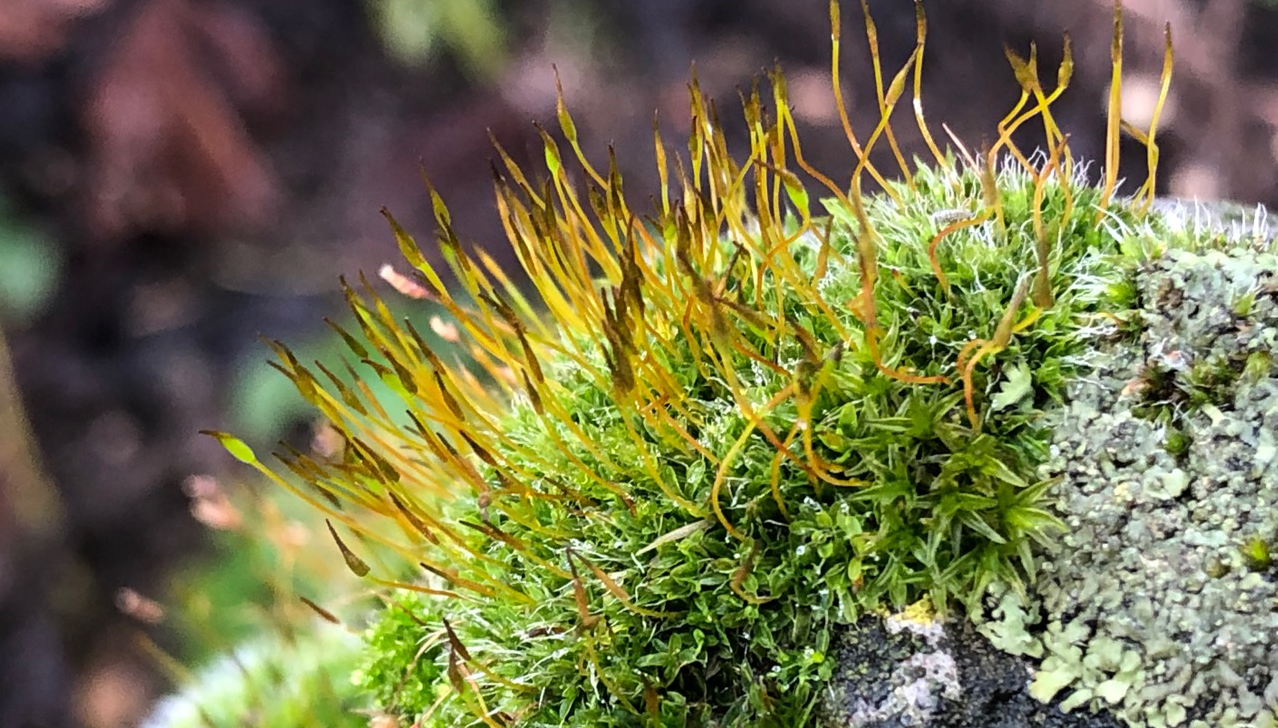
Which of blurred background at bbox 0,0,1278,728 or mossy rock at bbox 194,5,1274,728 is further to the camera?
blurred background at bbox 0,0,1278,728

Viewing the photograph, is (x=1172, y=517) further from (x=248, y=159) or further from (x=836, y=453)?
(x=248, y=159)

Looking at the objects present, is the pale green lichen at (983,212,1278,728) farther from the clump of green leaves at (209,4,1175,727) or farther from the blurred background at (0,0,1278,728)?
the blurred background at (0,0,1278,728)

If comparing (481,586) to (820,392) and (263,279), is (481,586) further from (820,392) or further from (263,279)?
(263,279)

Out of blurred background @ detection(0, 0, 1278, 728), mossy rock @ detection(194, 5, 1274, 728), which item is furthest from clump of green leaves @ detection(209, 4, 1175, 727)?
blurred background @ detection(0, 0, 1278, 728)

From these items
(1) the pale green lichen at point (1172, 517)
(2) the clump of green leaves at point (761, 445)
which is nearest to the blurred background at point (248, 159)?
(2) the clump of green leaves at point (761, 445)

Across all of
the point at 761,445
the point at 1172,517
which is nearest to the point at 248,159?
the point at 761,445

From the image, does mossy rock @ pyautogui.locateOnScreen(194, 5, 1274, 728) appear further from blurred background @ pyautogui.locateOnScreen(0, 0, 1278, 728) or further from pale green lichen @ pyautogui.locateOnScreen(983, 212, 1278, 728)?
blurred background @ pyautogui.locateOnScreen(0, 0, 1278, 728)

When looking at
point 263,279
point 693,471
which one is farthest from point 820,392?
point 263,279
